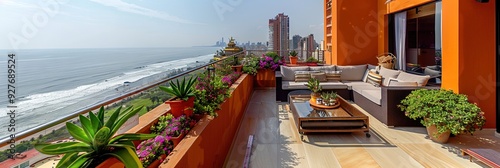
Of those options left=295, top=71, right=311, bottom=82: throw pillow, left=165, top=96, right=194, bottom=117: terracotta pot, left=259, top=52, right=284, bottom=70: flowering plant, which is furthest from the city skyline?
left=295, top=71, right=311, bottom=82: throw pillow

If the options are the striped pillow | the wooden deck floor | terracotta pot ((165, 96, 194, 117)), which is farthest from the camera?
the striped pillow

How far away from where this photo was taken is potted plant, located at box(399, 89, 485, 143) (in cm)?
308

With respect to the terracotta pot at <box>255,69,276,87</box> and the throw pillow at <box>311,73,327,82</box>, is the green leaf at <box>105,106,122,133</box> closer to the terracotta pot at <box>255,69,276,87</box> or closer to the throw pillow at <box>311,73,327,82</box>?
the throw pillow at <box>311,73,327,82</box>

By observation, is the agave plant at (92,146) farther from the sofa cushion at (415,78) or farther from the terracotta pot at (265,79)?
the terracotta pot at (265,79)

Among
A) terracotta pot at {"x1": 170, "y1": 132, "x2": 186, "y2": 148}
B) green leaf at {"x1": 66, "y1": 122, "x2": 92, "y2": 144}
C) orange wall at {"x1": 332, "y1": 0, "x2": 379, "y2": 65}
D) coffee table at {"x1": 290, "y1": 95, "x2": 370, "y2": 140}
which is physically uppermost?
orange wall at {"x1": 332, "y1": 0, "x2": 379, "y2": 65}

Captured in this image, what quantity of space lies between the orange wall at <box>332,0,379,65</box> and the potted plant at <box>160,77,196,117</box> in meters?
6.15

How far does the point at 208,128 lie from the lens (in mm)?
2246

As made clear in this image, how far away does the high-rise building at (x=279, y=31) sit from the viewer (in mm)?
12297

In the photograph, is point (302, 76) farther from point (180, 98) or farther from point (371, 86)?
point (180, 98)

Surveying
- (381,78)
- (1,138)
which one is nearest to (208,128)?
(1,138)

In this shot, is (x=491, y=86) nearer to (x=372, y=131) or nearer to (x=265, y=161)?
(x=372, y=131)

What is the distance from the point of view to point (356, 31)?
7.48 m

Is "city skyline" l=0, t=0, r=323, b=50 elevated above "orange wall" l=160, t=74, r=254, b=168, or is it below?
above

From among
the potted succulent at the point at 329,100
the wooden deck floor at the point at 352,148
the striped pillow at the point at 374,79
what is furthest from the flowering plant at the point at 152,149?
the striped pillow at the point at 374,79
